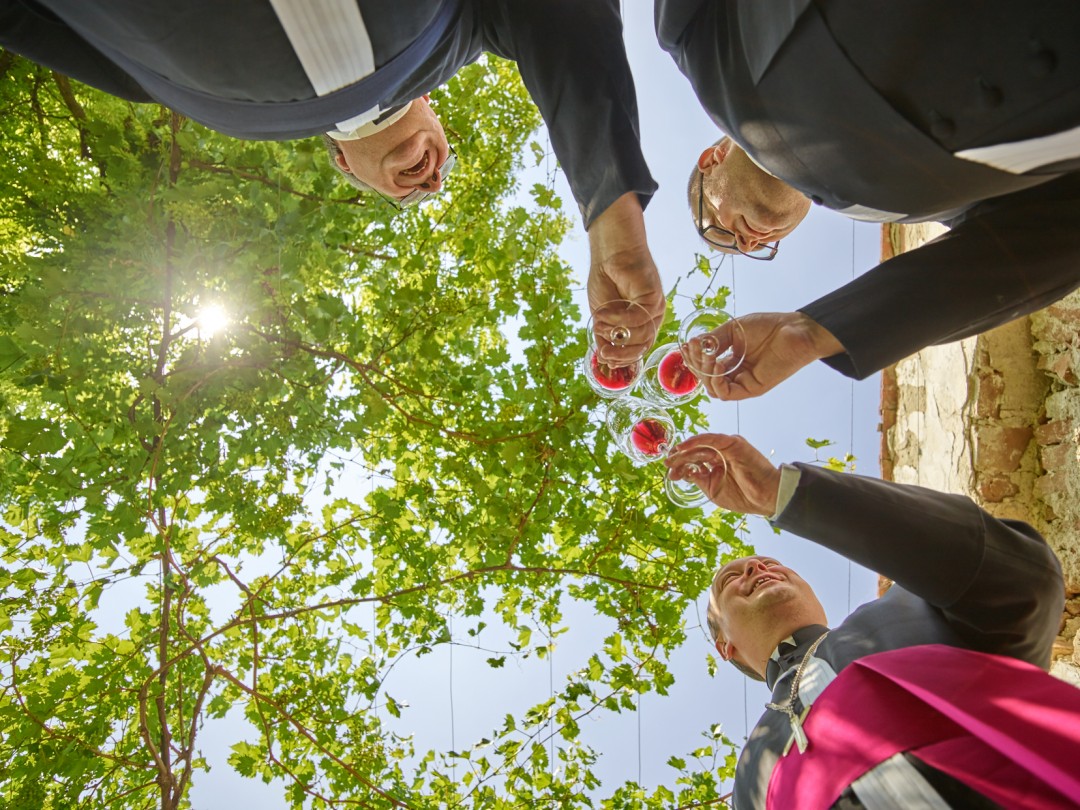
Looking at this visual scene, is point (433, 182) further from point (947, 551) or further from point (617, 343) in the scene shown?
point (947, 551)

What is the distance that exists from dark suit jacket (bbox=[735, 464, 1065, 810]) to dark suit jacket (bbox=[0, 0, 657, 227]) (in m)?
1.07

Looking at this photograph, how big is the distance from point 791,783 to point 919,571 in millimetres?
737

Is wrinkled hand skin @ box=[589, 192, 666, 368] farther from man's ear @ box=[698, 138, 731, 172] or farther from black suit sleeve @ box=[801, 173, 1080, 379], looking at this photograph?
man's ear @ box=[698, 138, 731, 172]

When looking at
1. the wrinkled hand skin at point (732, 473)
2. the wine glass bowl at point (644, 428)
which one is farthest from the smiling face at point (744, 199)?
the wine glass bowl at point (644, 428)

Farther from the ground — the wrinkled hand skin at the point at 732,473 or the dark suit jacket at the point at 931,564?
the wrinkled hand skin at the point at 732,473

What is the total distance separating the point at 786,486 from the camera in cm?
176

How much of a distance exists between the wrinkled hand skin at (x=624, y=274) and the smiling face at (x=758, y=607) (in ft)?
5.06

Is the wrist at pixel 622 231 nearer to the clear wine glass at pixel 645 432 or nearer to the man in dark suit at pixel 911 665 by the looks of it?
the man in dark suit at pixel 911 665

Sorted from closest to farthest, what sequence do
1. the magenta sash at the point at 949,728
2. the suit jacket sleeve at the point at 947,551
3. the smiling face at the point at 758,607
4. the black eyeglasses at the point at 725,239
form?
the magenta sash at the point at 949,728 < the suit jacket sleeve at the point at 947,551 < the black eyeglasses at the point at 725,239 < the smiling face at the point at 758,607

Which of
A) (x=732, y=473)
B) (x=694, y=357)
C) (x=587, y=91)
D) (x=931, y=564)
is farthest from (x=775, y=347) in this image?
(x=931, y=564)

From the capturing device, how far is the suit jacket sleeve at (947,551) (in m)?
1.71

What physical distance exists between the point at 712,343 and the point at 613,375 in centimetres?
48

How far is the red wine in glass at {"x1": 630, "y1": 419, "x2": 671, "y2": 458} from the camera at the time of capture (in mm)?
2547

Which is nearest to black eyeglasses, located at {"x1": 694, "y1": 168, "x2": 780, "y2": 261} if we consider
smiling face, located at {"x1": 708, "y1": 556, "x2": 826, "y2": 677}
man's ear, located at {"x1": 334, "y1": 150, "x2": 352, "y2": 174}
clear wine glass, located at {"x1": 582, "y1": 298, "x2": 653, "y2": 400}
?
clear wine glass, located at {"x1": 582, "y1": 298, "x2": 653, "y2": 400}
